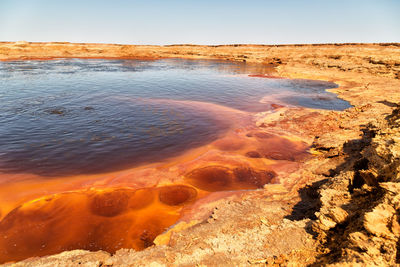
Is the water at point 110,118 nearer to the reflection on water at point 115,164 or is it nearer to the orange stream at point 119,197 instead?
the reflection on water at point 115,164

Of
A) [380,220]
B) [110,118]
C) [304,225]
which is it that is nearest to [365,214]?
[380,220]

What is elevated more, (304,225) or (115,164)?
(304,225)

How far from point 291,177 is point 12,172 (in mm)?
11933

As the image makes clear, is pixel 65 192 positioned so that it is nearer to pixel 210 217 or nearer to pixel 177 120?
pixel 210 217

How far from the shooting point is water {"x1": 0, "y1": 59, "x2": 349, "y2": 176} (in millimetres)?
9969

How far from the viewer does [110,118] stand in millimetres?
15008

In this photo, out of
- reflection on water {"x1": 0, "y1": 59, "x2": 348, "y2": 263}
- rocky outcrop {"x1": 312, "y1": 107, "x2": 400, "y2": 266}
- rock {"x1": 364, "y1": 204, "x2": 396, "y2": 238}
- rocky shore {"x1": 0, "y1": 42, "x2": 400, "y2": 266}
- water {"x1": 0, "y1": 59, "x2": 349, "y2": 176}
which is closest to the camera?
rocky outcrop {"x1": 312, "y1": 107, "x2": 400, "y2": 266}

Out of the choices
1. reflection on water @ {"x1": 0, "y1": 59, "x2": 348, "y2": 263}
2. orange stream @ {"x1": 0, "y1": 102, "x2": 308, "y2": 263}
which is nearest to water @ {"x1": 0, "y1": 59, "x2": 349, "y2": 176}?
reflection on water @ {"x1": 0, "y1": 59, "x2": 348, "y2": 263}

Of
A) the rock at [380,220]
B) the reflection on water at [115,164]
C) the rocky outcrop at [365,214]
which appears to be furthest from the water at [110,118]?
the rock at [380,220]

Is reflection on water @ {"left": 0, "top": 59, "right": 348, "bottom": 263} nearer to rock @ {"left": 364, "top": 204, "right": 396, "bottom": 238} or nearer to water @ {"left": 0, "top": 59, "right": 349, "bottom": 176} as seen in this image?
water @ {"left": 0, "top": 59, "right": 349, "bottom": 176}

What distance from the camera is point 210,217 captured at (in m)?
6.00

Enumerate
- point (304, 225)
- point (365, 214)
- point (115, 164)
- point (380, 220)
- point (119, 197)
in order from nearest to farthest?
1. point (380, 220)
2. point (365, 214)
3. point (304, 225)
4. point (119, 197)
5. point (115, 164)

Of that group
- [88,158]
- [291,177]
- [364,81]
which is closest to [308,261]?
[291,177]

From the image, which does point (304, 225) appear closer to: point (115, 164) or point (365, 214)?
point (365, 214)
